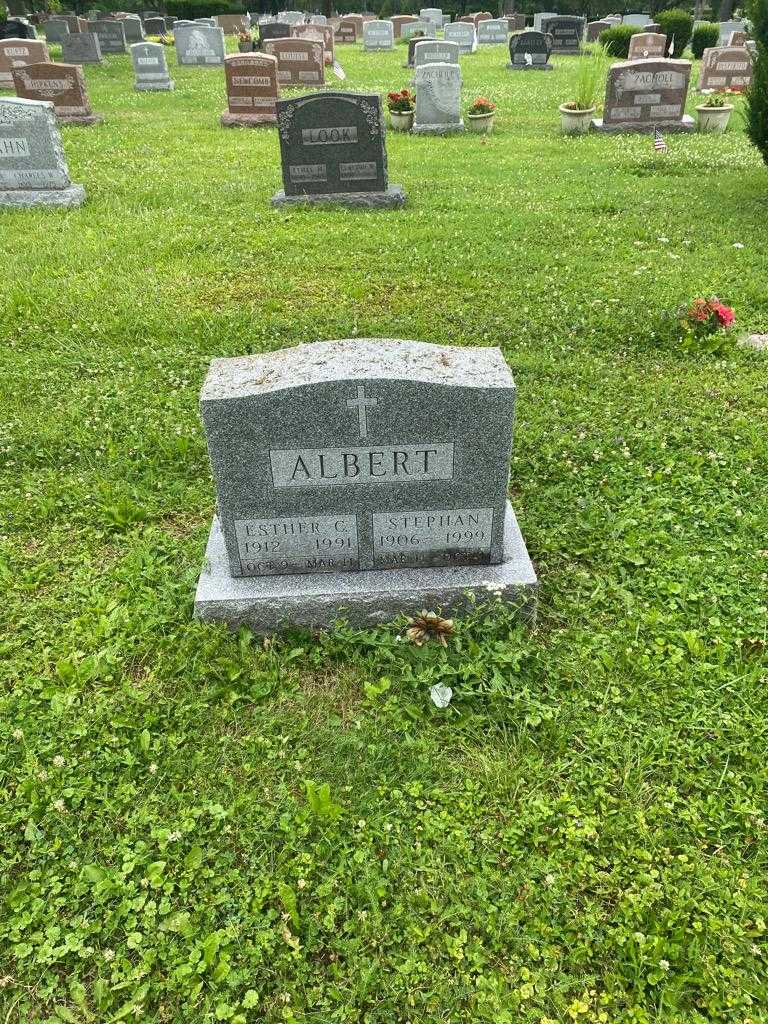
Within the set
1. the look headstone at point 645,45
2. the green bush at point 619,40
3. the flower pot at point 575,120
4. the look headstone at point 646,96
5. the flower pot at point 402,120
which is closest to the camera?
the look headstone at point 646,96

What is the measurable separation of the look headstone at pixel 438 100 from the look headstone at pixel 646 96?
105 inches

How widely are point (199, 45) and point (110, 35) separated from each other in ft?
17.3

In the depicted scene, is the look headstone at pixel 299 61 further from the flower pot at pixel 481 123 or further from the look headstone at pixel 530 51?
the look headstone at pixel 530 51

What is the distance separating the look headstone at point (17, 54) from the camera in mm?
20344

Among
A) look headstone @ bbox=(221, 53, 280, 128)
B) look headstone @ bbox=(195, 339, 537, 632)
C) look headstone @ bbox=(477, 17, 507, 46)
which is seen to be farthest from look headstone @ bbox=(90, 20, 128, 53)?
look headstone @ bbox=(195, 339, 537, 632)

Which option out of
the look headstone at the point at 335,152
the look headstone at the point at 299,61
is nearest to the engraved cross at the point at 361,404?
the look headstone at the point at 335,152

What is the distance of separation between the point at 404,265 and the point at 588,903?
21.3 feet

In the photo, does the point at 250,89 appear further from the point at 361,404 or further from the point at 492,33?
the point at 492,33

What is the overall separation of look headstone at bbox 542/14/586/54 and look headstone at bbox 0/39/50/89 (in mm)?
15963

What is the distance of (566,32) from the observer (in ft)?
85.0

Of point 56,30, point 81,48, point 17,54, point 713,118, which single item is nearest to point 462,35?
point 81,48

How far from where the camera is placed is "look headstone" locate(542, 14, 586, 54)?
25.5 metres

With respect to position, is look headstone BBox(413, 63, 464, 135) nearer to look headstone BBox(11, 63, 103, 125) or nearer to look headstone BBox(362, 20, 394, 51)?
look headstone BBox(11, 63, 103, 125)

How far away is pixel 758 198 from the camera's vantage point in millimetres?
9766
